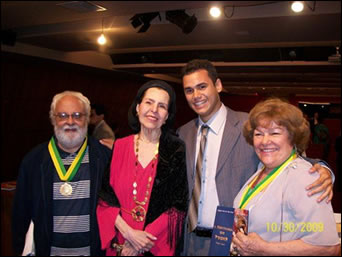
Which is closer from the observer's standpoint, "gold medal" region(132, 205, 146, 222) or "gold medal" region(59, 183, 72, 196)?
"gold medal" region(132, 205, 146, 222)

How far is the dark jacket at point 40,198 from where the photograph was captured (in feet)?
7.02

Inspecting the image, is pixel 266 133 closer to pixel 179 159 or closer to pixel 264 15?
pixel 179 159

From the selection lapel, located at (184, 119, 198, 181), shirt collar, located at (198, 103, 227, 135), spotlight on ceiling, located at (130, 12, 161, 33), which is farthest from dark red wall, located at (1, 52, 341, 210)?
shirt collar, located at (198, 103, 227, 135)

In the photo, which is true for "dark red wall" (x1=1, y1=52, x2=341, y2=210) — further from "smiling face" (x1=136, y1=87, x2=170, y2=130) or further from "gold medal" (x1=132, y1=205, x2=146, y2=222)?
"gold medal" (x1=132, y1=205, x2=146, y2=222)

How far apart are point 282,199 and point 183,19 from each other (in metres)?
3.73

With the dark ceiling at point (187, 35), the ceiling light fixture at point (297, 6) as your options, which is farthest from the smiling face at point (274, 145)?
the ceiling light fixture at point (297, 6)

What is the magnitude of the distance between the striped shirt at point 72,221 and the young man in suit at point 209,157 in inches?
25.4

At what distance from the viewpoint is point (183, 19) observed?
4750 millimetres

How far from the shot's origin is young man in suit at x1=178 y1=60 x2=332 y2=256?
2.01 meters

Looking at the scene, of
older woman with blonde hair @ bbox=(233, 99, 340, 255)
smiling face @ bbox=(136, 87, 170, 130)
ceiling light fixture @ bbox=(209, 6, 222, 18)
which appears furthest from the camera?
ceiling light fixture @ bbox=(209, 6, 222, 18)

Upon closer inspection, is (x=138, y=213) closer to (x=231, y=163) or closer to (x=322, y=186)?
(x=231, y=163)

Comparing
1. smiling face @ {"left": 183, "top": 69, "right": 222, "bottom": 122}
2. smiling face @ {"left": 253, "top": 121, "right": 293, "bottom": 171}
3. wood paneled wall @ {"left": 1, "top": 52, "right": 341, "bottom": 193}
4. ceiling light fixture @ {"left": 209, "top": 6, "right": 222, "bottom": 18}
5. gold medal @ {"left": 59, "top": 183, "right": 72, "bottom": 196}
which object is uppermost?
ceiling light fixture @ {"left": 209, "top": 6, "right": 222, "bottom": 18}

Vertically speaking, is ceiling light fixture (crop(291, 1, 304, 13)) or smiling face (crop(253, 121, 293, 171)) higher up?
ceiling light fixture (crop(291, 1, 304, 13))

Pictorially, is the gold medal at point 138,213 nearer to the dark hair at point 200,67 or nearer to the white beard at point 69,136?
the white beard at point 69,136
